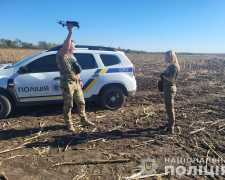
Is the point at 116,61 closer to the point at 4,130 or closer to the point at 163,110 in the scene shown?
the point at 163,110

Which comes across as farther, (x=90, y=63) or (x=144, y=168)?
(x=90, y=63)

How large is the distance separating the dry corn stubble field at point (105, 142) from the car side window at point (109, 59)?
1.58 metres

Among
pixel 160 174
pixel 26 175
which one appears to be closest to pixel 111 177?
pixel 160 174

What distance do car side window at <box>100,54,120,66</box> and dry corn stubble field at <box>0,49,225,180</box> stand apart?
1.58 metres

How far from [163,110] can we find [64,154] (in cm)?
356

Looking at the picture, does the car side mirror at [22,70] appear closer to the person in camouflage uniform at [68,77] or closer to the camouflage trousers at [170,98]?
the person in camouflage uniform at [68,77]

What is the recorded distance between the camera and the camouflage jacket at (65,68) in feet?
11.6

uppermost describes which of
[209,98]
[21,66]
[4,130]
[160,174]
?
[21,66]

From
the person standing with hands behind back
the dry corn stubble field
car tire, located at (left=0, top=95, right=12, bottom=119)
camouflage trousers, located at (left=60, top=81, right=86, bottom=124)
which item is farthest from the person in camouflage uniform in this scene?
the person standing with hands behind back

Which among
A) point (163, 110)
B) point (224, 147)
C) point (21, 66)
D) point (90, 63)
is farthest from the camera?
point (163, 110)

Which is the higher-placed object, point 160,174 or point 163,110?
point 163,110

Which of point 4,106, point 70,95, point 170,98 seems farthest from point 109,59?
point 4,106

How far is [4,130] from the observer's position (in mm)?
3967

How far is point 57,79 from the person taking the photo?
4531 millimetres
